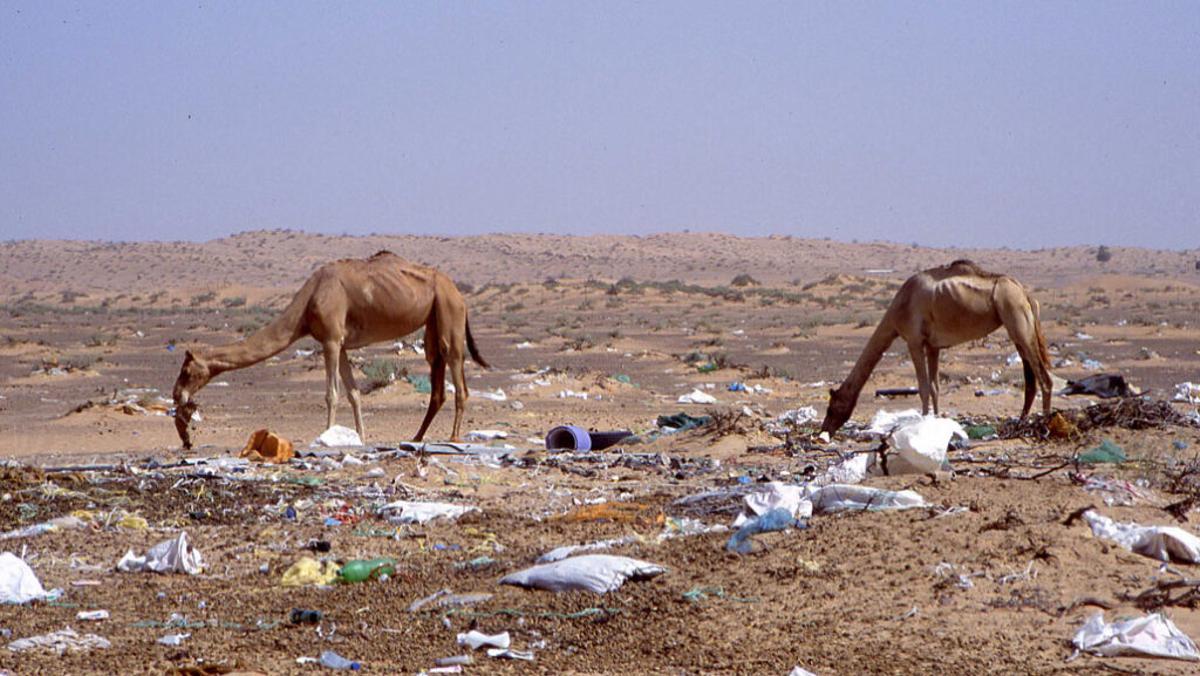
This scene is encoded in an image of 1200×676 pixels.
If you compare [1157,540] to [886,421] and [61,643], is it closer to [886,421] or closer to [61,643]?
[61,643]

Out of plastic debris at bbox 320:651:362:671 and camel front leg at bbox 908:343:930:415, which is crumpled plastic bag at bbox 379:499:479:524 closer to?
plastic debris at bbox 320:651:362:671

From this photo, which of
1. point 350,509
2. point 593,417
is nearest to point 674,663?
point 350,509

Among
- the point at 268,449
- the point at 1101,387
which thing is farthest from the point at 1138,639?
the point at 1101,387

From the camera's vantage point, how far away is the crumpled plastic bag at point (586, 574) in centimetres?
780

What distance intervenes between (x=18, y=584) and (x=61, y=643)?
140cm

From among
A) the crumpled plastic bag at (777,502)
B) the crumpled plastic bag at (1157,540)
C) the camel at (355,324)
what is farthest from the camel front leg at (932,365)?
the crumpled plastic bag at (1157,540)

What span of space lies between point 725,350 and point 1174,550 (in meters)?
25.6

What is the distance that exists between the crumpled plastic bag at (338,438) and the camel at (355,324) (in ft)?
0.64

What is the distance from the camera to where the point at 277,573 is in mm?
8844

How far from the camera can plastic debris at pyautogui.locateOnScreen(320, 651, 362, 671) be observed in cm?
667

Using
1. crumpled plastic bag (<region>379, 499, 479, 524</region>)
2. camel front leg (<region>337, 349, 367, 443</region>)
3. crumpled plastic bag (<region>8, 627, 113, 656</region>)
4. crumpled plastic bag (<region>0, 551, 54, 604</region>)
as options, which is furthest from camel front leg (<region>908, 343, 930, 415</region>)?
crumpled plastic bag (<region>8, 627, 113, 656</region>)

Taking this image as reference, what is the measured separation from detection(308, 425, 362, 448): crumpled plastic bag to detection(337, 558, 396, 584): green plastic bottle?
541 centimetres

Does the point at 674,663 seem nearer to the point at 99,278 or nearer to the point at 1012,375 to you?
the point at 1012,375

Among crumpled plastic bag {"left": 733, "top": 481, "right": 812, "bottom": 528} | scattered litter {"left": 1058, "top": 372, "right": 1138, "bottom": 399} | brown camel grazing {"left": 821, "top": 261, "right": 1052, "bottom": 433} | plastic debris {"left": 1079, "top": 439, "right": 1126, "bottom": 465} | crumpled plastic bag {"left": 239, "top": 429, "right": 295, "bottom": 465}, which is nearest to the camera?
crumpled plastic bag {"left": 733, "top": 481, "right": 812, "bottom": 528}
